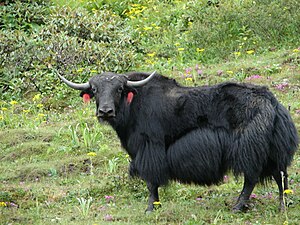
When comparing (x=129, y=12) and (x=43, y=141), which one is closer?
(x=43, y=141)

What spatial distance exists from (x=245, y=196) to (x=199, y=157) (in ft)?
2.03

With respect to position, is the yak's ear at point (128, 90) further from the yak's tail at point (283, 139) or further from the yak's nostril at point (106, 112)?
the yak's tail at point (283, 139)

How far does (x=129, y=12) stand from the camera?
54.3 feet

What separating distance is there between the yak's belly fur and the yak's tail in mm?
547

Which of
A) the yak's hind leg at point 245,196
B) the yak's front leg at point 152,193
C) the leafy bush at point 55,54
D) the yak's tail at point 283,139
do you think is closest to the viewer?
the yak's tail at point 283,139

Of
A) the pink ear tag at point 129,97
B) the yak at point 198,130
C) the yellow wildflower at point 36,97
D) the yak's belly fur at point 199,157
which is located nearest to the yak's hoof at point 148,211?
the yak at point 198,130

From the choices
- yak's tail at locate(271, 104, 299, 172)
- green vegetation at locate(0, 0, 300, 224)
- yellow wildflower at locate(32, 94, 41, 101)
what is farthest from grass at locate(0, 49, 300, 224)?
yak's tail at locate(271, 104, 299, 172)

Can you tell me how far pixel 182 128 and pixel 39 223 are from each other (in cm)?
178

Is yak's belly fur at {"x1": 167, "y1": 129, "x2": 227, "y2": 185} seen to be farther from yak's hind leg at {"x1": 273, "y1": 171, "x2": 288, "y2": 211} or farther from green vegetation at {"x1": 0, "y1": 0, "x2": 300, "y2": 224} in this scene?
yak's hind leg at {"x1": 273, "y1": 171, "x2": 288, "y2": 211}

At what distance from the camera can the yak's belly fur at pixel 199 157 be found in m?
7.55

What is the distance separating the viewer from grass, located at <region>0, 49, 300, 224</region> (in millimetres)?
Answer: 7379

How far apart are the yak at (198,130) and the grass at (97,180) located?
0.32 m

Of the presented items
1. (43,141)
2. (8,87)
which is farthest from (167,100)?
(8,87)

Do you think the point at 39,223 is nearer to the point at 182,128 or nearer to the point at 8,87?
the point at 182,128
